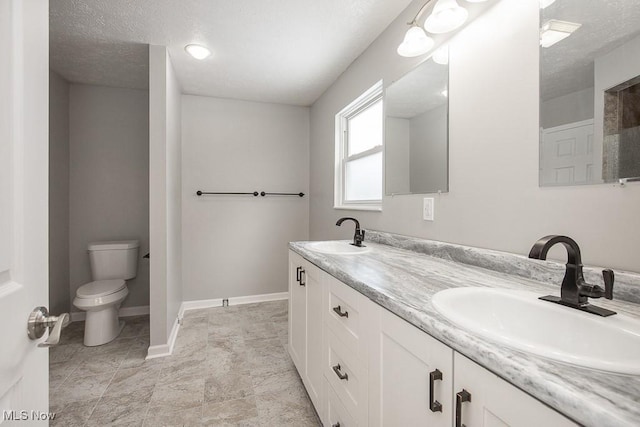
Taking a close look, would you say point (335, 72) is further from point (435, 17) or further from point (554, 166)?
point (554, 166)

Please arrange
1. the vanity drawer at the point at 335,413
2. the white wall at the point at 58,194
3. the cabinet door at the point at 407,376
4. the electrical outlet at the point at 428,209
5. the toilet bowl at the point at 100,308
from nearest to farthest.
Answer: the cabinet door at the point at 407,376
the vanity drawer at the point at 335,413
the electrical outlet at the point at 428,209
the toilet bowl at the point at 100,308
the white wall at the point at 58,194

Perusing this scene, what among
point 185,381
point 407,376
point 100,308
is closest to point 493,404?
point 407,376

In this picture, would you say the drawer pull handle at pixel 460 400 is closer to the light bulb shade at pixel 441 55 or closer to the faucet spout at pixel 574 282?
the faucet spout at pixel 574 282

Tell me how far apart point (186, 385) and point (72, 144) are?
2.53 m

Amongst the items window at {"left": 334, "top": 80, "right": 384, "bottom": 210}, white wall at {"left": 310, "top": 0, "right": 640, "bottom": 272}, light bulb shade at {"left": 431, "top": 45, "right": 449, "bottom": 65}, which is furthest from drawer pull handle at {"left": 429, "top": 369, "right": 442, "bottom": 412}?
window at {"left": 334, "top": 80, "right": 384, "bottom": 210}

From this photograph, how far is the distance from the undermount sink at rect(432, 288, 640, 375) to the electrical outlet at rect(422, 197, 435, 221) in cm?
69

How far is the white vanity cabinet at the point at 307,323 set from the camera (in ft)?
4.59

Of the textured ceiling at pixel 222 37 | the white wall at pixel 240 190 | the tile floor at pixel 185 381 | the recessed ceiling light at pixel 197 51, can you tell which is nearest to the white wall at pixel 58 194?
the textured ceiling at pixel 222 37

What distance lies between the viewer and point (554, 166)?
0.96 m

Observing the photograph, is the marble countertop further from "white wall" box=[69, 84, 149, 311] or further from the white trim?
Answer: "white wall" box=[69, 84, 149, 311]

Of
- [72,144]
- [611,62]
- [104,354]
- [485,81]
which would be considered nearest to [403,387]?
[611,62]

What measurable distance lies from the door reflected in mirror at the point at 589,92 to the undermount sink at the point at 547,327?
43 cm

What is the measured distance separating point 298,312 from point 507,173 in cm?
132

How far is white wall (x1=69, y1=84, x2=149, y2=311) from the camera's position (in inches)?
110
